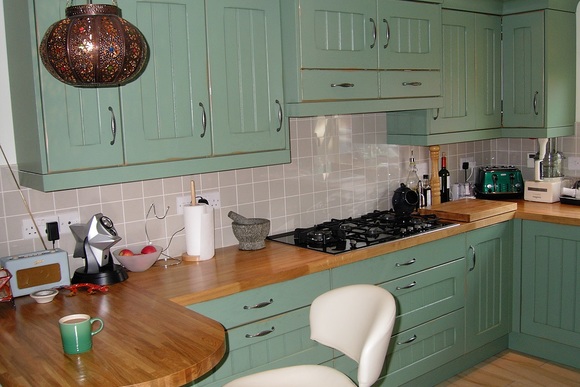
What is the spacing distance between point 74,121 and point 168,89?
0.43 m

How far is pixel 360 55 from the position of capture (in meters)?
3.44

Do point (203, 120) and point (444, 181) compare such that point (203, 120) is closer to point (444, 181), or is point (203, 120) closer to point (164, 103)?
point (164, 103)

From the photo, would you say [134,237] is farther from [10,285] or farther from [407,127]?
[407,127]

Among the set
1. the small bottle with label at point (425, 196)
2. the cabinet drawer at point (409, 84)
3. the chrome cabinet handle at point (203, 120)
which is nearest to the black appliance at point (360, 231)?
the small bottle with label at point (425, 196)

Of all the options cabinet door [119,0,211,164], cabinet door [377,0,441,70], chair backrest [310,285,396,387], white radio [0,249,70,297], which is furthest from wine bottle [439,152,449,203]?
white radio [0,249,70,297]

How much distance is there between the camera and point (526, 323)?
4184 mm

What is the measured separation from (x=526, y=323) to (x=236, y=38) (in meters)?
2.63

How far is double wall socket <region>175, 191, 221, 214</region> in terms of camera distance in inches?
128

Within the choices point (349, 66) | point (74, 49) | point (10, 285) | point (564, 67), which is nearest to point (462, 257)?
point (349, 66)

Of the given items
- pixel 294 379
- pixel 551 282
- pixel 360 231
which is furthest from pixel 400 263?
pixel 294 379

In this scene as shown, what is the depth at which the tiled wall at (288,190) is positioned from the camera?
2.88m

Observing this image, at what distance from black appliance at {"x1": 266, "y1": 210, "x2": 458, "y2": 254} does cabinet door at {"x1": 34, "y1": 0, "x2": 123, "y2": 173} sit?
1141 millimetres

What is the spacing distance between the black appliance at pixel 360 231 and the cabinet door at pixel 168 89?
794 mm

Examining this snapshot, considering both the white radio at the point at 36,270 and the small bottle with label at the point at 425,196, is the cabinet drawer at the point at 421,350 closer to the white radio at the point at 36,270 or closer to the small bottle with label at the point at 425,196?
the small bottle with label at the point at 425,196
